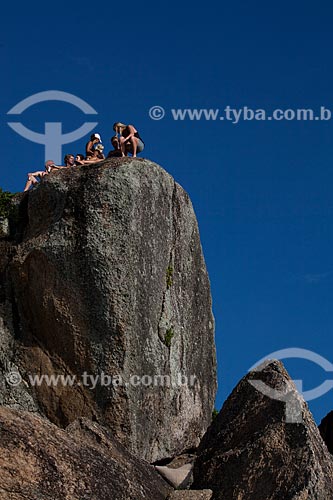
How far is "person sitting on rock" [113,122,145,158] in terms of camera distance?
20656 millimetres

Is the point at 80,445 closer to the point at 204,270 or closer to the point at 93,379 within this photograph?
the point at 93,379

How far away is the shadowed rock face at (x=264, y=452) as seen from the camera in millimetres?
12914

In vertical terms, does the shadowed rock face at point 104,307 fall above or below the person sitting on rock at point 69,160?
below

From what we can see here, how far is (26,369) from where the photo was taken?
1842cm

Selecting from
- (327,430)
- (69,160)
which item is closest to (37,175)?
(69,160)

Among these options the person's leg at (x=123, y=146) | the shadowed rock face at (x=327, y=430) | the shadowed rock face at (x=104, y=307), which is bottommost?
the shadowed rock face at (x=327, y=430)

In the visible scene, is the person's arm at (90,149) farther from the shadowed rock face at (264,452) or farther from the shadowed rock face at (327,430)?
the shadowed rock face at (327,430)

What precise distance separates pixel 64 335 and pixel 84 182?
3204 mm

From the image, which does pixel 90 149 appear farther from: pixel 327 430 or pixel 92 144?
pixel 327 430

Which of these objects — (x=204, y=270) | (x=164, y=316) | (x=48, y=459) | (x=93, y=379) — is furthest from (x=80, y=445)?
(x=204, y=270)

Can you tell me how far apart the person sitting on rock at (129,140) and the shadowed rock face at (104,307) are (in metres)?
1.38

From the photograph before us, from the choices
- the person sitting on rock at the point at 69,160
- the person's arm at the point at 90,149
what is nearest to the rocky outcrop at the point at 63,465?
the person sitting on rock at the point at 69,160

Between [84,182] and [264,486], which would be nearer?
[264,486]

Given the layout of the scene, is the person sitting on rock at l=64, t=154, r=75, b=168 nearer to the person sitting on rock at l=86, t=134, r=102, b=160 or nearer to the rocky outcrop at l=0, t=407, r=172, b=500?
the person sitting on rock at l=86, t=134, r=102, b=160
